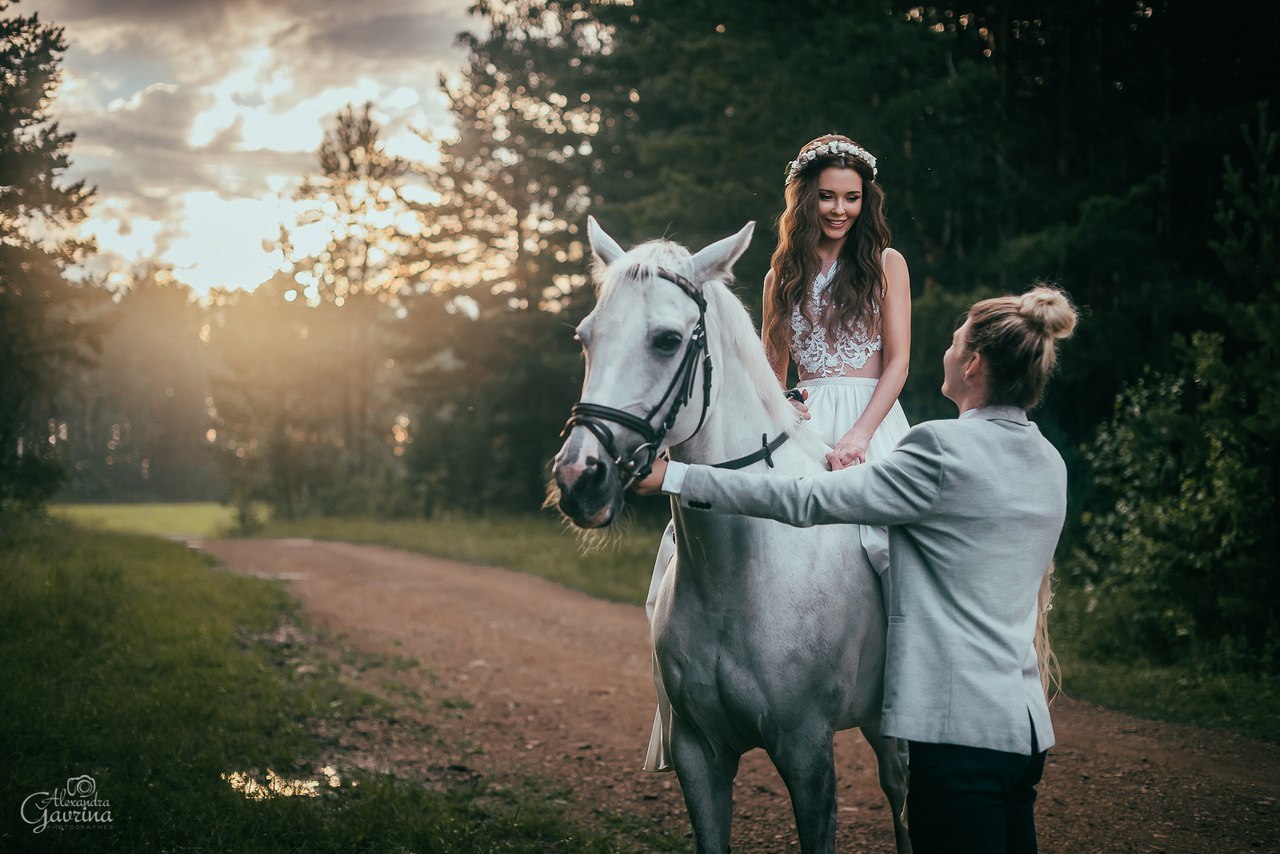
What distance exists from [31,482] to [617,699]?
861 cm

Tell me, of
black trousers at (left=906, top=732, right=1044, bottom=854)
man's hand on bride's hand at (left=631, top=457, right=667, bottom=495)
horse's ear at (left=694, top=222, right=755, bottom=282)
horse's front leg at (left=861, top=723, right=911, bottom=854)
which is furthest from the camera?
horse's front leg at (left=861, top=723, right=911, bottom=854)

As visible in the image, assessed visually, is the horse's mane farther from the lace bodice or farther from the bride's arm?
the lace bodice

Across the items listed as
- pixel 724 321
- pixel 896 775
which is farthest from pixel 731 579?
pixel 896 775

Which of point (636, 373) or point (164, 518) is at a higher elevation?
point (636, 373)

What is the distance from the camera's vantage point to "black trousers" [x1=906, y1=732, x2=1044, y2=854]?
2.05 meters

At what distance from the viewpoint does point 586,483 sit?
2.10 meters

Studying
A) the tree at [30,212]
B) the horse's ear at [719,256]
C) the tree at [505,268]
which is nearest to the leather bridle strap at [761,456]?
the horse's ear at [719,256]

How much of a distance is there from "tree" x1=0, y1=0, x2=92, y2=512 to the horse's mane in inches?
242

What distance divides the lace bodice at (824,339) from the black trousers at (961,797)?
1.58m

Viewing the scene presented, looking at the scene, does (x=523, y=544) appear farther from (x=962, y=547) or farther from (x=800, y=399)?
(x=962, y=547)

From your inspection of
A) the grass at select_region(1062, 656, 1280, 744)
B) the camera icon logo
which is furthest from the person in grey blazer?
the grass at select_region(1062, 656, 1280, 744)

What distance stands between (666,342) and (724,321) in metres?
0.35

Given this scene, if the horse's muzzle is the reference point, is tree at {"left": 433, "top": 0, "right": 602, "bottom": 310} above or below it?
above

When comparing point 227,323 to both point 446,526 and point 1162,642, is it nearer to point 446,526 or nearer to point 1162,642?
point 446,526
